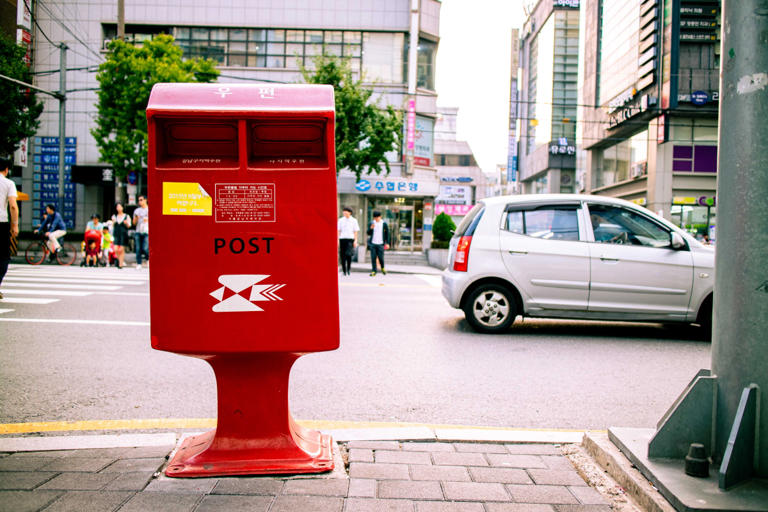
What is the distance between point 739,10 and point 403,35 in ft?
94.4

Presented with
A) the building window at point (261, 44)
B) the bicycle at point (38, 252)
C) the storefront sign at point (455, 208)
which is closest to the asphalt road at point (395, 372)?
the bicycle at point (38, 252)

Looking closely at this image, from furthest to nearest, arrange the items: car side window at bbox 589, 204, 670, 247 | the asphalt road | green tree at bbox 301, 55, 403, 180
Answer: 1. green tree at bbox 301, 55, 403, 180
2. car side window at bbox 589, 204, 670, 247
3. the asphalt road

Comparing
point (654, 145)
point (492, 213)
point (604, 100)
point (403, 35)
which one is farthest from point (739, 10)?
point (604, 100)

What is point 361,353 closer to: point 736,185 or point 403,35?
point 736,185

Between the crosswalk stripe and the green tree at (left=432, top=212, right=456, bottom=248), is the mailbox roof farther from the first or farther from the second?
the green tree at (left=432, top=212, right=456, bottom=248)

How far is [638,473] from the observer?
2.76 m

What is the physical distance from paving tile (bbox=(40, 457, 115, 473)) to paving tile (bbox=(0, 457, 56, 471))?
0.13 ft

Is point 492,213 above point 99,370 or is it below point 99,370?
above

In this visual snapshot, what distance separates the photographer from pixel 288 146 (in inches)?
109

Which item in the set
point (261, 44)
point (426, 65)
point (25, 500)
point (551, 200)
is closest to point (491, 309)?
point (551, 200)

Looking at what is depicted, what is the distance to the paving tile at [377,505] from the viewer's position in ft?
8.09

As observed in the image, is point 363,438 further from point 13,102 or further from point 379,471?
point 13,102

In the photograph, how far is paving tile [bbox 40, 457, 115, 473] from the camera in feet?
9.28

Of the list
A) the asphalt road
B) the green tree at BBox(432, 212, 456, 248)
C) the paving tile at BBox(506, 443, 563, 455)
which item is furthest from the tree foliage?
the paving tile at BBox(506, 443, 563, 455)
